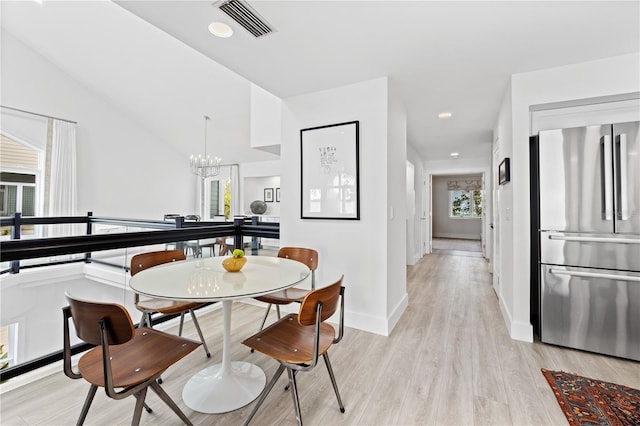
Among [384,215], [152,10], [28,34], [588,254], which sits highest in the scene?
[28,34]

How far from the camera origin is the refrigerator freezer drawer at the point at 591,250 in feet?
6.90

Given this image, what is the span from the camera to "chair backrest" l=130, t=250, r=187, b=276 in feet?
6.72

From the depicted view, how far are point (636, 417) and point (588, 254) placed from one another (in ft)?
3.66

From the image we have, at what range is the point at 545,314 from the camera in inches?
93.3

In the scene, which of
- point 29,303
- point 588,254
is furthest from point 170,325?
point 588,254

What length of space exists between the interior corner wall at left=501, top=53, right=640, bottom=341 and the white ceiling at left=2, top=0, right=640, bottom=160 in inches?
4.1

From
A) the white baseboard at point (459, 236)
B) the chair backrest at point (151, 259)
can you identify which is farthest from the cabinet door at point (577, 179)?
the white baseboard at point (459, 236)

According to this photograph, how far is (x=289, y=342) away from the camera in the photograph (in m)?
1.53

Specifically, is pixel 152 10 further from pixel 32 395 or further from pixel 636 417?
pixel 636 417

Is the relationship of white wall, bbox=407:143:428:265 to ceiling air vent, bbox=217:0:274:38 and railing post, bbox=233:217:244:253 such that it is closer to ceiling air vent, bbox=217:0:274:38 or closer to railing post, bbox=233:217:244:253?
railing post, bbox=233:217:244:253

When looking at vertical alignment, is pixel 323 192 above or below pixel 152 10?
below

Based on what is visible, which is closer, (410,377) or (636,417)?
(636,417)

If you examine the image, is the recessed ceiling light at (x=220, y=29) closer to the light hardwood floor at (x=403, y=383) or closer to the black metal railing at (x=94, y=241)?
the black metal railing at (x=94, y=241)

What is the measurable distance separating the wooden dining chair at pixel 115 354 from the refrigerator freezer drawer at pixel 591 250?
9.12 feet
